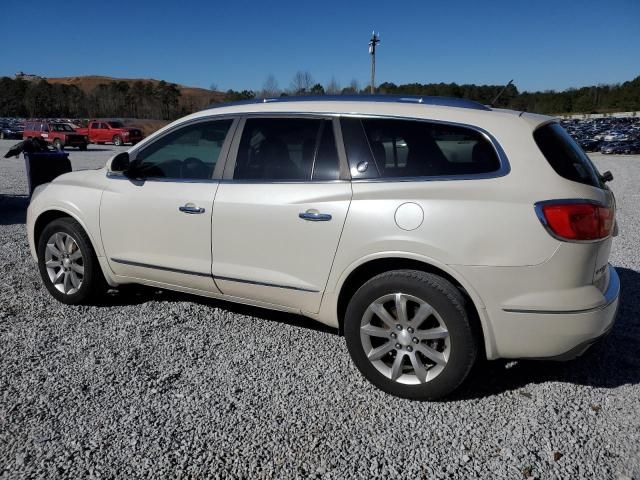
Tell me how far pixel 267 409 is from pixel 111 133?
3858 cm

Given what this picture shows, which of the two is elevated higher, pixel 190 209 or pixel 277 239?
pixel 190 209

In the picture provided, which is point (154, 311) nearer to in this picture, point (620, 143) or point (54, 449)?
point (54, 449)

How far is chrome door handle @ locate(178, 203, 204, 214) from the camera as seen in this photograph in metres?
3.72

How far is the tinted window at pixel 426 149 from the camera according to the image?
3.00m

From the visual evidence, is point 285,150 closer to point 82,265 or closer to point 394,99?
point 394,99

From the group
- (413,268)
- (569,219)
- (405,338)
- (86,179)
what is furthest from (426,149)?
(86,179)

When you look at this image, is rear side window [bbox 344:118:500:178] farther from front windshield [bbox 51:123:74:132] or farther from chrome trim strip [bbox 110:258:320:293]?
front windshield [bbox 51:123:74:132]

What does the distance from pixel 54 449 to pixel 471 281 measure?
2.31 meters

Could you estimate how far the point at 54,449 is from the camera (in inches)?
104

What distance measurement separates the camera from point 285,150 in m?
3.59

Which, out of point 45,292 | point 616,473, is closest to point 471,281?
point 616,473

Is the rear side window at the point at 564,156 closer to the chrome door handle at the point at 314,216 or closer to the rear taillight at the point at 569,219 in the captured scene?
the rear taillight at the point at 569,219

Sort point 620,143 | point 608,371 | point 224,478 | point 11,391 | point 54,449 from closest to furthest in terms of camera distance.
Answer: point 224,478
point 54,449
point 11,391
point 608,371
point 620,143

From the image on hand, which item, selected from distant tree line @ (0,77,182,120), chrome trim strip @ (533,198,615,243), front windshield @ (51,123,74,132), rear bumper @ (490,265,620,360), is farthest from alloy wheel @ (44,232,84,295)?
distant tree line @ (0,77,182,120)
